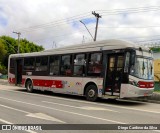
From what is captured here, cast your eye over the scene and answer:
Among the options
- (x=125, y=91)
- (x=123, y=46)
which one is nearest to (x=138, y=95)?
(x=125, y=91)

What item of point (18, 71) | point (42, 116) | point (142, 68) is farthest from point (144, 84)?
point (18, 71)

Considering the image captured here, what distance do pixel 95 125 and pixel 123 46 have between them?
7607 millimetres

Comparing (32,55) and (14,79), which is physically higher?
(32,55)

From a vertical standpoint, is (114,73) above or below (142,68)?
below

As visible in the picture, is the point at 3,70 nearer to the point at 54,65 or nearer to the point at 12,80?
the point at 12,80

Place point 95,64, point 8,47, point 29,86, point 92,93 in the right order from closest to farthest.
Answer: point 95,64 → point 92,93 → point 29,86 → point 8,47

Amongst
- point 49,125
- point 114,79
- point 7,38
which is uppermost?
point 7,38

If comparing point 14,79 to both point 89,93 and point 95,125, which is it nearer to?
point 89,93

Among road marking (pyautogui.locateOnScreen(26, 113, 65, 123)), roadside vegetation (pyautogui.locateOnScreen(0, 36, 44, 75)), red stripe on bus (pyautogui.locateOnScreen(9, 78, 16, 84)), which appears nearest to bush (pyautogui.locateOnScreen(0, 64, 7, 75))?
roadside vegetation (pyautogui.locateOnScreen(0, 36, 44, 75))

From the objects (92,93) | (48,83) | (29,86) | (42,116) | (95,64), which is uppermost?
(95,64)

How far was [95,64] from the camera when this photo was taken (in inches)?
747

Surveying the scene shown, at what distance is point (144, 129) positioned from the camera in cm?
996

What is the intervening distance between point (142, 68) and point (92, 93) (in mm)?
3245

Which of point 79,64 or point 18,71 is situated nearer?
point 79,64
